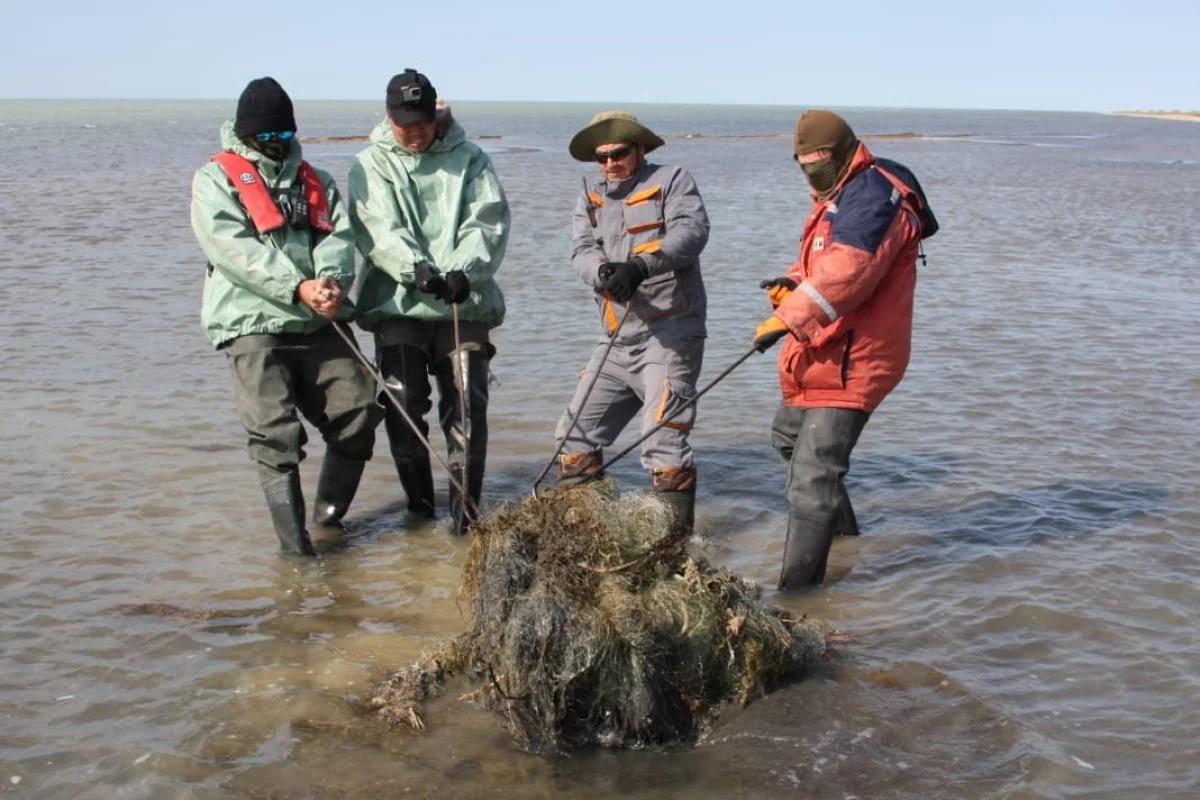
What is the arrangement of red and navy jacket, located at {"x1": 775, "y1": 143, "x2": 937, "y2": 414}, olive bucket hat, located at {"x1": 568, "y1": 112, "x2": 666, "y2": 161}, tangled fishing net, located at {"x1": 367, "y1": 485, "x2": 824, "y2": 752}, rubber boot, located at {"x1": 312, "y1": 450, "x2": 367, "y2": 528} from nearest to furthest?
tangled fishing net, located at {"x1": 367, "y1": 485, "x2": 824, "y2": 752}
red and navy jacket, located at {"x1": 775, "y1": 143, "x2": 937, "y2": 414}
olive bucket hat, located at {"x1": 568, "y1": 112, "x2": 666, "y2": 161}
rubber boot, located at {"x1": 312, "y1": 450, "x2": 367, "y2": 528}

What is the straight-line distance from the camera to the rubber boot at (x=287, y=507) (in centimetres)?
610

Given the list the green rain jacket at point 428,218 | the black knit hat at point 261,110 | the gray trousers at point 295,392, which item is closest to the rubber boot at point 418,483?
the gray trousers at point 295,392

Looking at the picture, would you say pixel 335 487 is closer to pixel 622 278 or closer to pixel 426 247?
pixel 426 247

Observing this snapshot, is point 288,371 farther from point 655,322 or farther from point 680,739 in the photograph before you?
point 680,739

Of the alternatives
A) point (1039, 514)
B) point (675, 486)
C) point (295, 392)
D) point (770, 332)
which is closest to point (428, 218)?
point (295, 392)

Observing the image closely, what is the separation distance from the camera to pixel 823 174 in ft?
18.2

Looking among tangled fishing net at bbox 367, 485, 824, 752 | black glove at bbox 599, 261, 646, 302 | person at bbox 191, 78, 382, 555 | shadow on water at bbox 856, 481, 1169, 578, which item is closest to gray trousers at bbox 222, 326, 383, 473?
person at bbox 191, 78, 382, 555

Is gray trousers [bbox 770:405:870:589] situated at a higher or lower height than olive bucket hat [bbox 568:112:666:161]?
lower

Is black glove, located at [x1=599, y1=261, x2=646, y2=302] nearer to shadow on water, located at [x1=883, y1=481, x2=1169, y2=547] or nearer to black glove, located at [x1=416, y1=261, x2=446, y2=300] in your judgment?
black glove, located at [x1=416, y1=261, x2=446, y2=300]

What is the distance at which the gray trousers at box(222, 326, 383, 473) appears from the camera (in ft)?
19.6

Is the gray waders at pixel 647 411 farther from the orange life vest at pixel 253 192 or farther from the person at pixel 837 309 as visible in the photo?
the orange life vest at pixel 253 192

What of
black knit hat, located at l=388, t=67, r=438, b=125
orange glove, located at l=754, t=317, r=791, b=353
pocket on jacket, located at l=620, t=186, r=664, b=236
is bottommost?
orange glove, located at l=754, t=317, r=791, b=353

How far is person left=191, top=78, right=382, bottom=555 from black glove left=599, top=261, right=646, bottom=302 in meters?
1.20

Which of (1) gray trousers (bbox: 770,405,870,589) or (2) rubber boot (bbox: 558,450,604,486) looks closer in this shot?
(1) gray trousers (bbox: 770,405,870,589)
